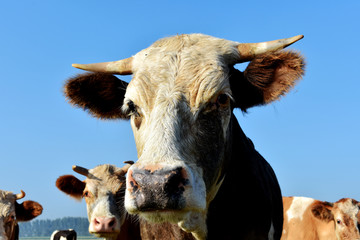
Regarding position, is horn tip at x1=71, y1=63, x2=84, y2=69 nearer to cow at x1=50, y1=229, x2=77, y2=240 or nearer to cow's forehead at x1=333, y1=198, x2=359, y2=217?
cow's forehead at x1=333, y1=198, x2=359, y2=217

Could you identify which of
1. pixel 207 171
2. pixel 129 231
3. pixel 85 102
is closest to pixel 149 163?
pixel 207 171

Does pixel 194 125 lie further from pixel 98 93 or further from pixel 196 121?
pixel 98 93

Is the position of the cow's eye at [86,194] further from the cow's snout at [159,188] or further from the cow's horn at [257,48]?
the cow's snout at [159,188]

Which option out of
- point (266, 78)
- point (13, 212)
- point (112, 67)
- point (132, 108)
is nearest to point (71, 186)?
point (13, 212)

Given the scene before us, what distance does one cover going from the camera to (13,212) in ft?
35.8

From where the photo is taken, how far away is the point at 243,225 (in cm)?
415

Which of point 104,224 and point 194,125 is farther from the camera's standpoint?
point 104,224

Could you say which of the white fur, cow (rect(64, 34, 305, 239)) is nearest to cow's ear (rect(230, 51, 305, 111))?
cow (rect(64, 34, 305, 239))

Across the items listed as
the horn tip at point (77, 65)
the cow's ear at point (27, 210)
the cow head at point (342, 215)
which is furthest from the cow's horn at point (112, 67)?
the cow head at point (342, 215)

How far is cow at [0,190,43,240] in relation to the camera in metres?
10.4

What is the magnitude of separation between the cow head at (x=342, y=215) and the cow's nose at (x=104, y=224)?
21.4 ft

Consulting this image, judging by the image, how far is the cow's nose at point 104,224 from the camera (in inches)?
331

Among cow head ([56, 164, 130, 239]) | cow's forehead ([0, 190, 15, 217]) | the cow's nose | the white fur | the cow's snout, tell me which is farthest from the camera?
the white fur

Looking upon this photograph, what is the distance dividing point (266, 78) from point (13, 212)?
828 cm
